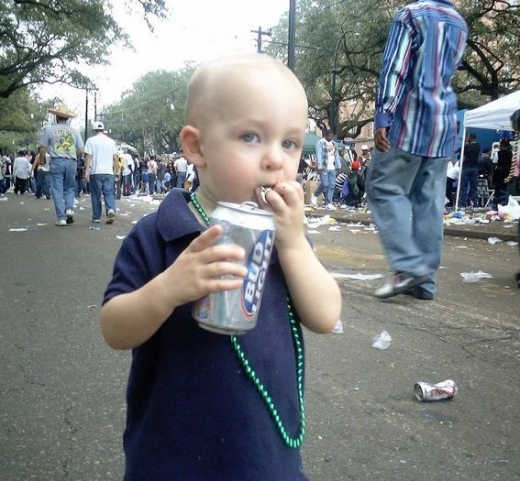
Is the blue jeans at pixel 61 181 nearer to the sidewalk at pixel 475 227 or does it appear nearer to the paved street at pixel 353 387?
the paved street at pixel 353 387

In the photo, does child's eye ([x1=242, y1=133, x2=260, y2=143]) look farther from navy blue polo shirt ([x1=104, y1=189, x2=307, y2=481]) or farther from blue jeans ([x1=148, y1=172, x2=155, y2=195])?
blue jeans ([x1=148, y1=172, x2=155, y2=195])

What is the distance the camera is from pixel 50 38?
30.8 meters

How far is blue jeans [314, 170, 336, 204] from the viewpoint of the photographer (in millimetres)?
15641

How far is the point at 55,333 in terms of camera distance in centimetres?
315

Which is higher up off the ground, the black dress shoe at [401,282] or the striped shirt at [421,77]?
the striped shirt at [421,77]

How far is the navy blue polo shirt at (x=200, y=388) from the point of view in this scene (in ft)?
3.60

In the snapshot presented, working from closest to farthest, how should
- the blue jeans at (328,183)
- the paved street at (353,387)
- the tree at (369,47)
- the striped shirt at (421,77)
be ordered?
the paved street at (353,387) < the striped shirt at (421,77) < the blue jeans at (328,183) < the tree at (369,47)

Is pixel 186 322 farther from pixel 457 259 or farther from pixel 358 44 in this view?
pixel 358 44

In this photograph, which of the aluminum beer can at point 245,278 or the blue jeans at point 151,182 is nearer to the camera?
the aluminum beer can at point 245,278

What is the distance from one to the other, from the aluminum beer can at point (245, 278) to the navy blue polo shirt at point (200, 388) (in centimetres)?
13

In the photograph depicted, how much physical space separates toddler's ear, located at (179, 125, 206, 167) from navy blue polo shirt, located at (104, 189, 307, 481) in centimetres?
11

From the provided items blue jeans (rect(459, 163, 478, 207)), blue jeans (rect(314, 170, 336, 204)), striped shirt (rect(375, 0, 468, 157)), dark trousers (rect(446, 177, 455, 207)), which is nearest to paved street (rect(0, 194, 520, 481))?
striped shirt (rect(375, 0, 468, 157))

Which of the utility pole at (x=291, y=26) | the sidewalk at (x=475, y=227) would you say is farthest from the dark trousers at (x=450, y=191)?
the utility pole at (x=291, y=26)

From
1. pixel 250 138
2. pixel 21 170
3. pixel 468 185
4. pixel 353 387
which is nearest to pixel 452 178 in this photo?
pixel 468 185
